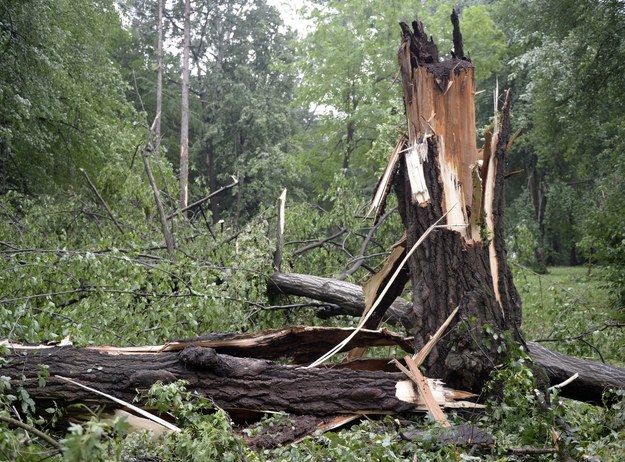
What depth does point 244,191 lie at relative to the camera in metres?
24.8

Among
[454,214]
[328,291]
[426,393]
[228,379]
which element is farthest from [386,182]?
[328,291]

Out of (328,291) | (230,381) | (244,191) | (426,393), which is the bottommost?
(426,393)

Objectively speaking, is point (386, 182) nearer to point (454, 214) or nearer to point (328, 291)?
point (454, 214)

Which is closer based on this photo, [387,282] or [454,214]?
[454,214]

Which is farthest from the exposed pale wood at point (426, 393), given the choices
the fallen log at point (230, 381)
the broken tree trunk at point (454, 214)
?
the broken tree trunk at point (454, 214)

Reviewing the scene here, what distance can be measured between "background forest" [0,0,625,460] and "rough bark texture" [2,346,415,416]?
18 centimetres

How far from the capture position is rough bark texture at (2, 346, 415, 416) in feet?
11.6

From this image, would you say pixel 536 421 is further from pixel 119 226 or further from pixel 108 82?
pixel 108 82

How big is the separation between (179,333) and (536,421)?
284cm

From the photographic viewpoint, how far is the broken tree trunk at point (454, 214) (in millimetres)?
3828

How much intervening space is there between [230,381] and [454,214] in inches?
64.3

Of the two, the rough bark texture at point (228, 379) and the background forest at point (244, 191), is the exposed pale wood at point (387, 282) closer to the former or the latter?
the background forest at point (244, 191)

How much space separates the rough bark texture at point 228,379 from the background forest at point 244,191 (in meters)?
0.18

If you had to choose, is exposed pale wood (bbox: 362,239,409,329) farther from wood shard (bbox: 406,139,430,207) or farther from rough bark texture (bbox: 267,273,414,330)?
rough bark texture (bbox: 267,273,414,330)
